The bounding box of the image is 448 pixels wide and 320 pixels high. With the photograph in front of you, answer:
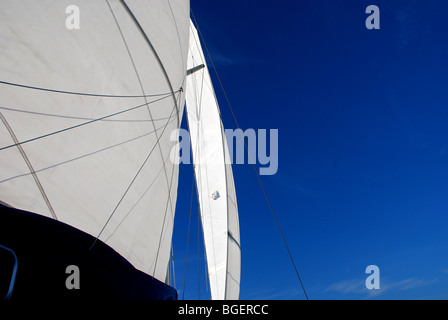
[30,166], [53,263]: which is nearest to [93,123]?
[30,166]

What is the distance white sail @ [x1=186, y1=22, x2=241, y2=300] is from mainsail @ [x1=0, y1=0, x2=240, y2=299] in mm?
4341

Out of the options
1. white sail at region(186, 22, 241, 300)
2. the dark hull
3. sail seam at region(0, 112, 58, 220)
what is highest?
white sail at region(186, 22, 241, 300)

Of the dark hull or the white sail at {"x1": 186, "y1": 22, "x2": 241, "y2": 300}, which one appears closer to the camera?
the dark hull

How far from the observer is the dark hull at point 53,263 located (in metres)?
1.21

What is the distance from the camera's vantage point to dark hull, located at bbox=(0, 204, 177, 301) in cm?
121

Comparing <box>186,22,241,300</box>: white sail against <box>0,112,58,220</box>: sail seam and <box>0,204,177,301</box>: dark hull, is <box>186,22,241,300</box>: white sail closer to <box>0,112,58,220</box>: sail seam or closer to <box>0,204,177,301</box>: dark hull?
<box>0,112,58,220</box>: sail seam

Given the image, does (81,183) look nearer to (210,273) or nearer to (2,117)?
(2,117)

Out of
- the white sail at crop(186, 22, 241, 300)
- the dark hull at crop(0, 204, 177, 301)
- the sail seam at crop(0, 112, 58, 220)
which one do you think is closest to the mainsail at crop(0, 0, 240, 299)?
the sail seam at crop(0, 112, 58, 220)

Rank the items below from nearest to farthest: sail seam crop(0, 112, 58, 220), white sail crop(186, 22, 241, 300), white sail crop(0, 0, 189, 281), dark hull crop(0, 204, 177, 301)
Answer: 1. dark hull crop(0, 204, 177, 301)
2. sail seam crop(0, 112, 58, 220)
3. white sail crop(0, 0, 189, 281)
4. white sail crop(186, 22, 241, 300)

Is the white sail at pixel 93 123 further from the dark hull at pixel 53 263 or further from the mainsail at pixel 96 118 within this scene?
the dark hull at pixel 53 263

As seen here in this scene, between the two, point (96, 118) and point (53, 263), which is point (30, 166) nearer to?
point (96, 118)

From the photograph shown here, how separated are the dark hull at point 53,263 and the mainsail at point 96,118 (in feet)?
3.17

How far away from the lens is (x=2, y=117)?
2.24 meters
